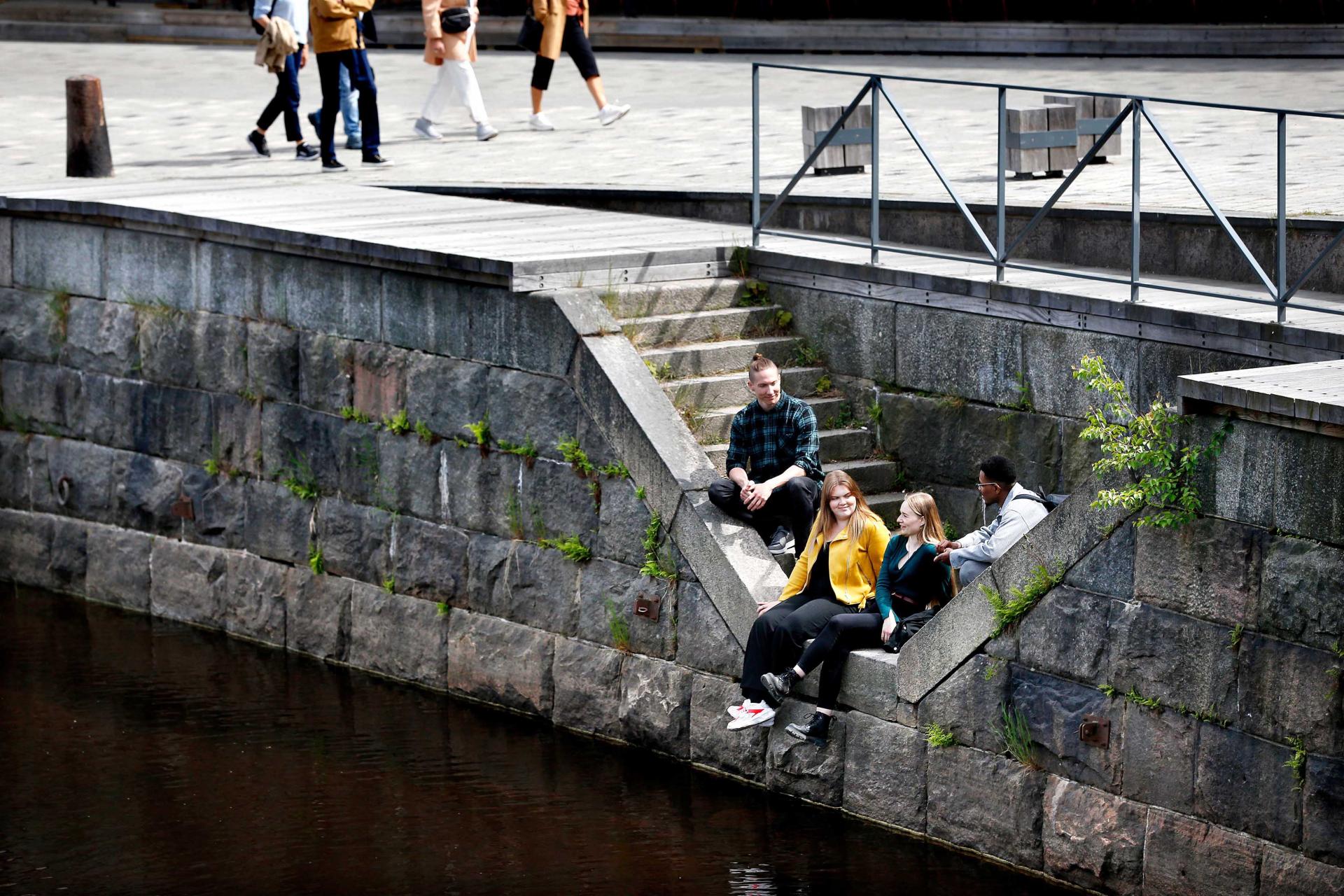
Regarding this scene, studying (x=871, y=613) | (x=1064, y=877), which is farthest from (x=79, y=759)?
(x=1064, y=877)

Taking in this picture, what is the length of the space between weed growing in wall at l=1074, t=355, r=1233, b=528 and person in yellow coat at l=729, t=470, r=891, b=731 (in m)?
1.35

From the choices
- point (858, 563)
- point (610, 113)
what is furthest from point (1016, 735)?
point (610, 113)

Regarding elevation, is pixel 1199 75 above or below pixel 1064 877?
above

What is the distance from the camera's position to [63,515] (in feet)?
43.6

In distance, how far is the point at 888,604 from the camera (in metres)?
8.96

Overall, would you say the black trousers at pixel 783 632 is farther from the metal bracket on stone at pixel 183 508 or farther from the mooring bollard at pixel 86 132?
the mooring bollard at pixel 86 132

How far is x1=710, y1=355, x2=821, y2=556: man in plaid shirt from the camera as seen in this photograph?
31.3ft

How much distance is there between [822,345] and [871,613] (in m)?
2.05

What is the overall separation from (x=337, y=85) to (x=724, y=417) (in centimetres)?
599

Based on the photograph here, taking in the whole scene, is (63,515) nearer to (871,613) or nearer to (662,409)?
(662,409)

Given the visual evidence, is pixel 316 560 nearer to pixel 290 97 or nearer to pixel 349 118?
pixel 290 97

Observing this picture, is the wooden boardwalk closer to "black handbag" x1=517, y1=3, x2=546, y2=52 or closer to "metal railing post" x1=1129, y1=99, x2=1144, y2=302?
"metal railing post" x1=1129, y1=99, x2=1144, y2=302

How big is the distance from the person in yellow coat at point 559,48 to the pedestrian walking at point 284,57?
6.16 feet

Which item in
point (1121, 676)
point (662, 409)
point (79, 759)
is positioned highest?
point (662, 409)
